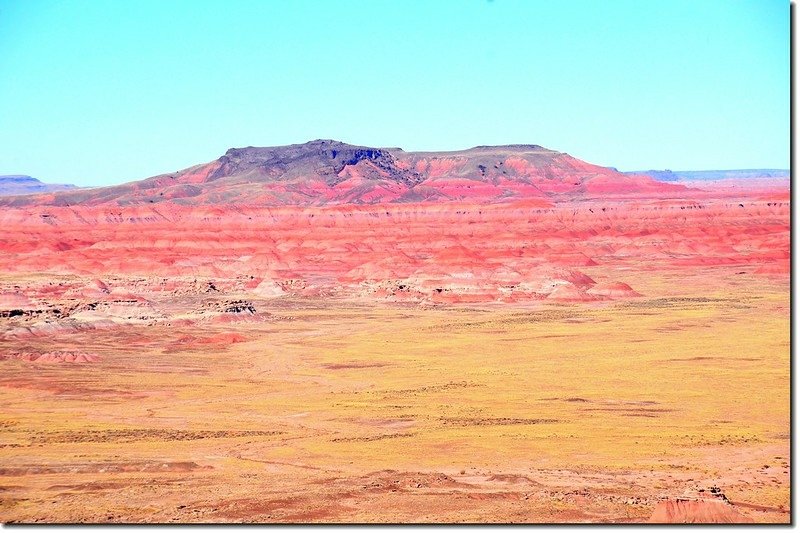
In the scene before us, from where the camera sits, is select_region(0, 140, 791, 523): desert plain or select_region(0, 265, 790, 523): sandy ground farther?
select_region(0, 140, 791, 523): desert plain

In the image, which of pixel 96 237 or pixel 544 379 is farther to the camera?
pixel 96 237

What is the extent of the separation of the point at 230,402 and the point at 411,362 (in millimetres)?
19076

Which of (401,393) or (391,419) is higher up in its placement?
(391,419)

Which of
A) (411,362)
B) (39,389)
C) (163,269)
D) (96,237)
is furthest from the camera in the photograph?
(96,237)

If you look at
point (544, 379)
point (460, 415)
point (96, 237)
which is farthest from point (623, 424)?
point (96, 237)

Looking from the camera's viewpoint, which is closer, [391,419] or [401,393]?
[391,419]

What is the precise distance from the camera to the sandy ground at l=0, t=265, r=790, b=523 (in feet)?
109

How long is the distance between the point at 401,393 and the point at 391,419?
27.1 ft

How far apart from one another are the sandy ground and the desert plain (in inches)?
7.0

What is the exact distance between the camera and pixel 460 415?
4938 centimetres

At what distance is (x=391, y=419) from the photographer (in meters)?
48.7

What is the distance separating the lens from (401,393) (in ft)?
187

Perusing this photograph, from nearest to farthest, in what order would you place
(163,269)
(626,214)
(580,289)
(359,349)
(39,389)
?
(39,389) → (359,349) → (580,289) → (163,269) → (626,214)

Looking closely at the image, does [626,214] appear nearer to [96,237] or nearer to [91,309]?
[96,237]
